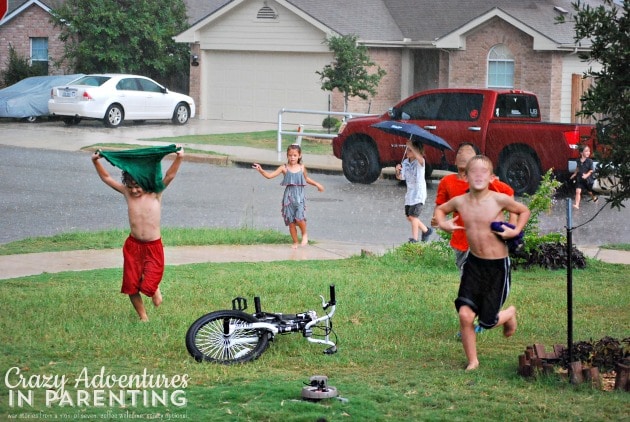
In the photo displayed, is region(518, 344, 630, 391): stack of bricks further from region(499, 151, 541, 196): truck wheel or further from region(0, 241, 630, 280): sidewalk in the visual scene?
region(499, 151, 541, 196): truck wheel

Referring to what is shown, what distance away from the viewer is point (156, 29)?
3750cm

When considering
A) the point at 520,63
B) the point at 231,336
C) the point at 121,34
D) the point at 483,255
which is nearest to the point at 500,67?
the point at 520,63

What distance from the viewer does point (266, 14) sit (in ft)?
118

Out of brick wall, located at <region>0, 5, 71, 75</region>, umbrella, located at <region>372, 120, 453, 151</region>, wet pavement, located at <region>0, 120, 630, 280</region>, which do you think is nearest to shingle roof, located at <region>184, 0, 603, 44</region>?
wet pavement, located at <region>0, 120, 630, 280</region>

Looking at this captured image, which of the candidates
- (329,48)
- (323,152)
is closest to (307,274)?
(323,152)

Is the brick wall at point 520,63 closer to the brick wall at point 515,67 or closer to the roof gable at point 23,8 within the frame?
the brick wall at point 515,67

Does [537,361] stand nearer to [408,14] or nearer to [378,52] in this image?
[378,52]

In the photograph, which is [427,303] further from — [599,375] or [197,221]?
[197,221]

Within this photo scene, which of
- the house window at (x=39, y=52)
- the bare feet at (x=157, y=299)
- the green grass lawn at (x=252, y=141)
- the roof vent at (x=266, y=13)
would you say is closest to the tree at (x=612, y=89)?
the bare feet at (x=157, y=299)

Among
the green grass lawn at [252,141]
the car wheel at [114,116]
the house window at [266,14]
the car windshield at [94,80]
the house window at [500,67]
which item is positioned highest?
the house window at [266,14]

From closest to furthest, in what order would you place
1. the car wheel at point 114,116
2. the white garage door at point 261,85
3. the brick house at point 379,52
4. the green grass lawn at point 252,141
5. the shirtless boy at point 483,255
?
the shirtless boy at point 483,255
the green grass lawn at point 252,141
the brick house at point 379,52
the car wheel at point 114,116
the white garage door at point 261,85

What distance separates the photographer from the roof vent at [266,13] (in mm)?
35719

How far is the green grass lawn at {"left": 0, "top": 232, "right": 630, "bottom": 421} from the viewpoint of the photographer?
255 inches

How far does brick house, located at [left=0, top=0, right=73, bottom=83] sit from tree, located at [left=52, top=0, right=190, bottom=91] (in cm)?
105
